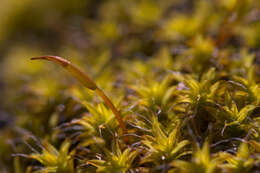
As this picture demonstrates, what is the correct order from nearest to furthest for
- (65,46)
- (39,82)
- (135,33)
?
(39,82) < (135,33) < (65,46)

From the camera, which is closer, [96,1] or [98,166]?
[98,166]

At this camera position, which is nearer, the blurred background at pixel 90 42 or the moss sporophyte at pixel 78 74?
the moss sporophyte at pixel 78 74

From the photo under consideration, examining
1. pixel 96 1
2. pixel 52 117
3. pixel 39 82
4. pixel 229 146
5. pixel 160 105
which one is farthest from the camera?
pixel 96 1

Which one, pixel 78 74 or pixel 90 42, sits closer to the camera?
pixel 78 74

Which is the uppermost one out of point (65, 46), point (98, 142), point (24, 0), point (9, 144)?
point (24, 0)

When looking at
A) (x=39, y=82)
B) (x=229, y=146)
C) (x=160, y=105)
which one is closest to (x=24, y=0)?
Answer: (x=39, y=82)

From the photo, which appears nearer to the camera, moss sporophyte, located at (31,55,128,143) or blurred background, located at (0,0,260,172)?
moss sporophyte, located at (31,55,128,143)

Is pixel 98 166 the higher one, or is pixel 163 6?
pixel 163 6

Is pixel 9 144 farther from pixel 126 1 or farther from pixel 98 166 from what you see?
pixel 126 1
